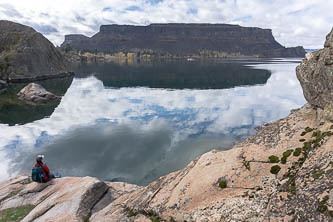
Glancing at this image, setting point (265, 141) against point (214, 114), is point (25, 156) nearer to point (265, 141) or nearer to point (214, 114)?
point (265, 141)

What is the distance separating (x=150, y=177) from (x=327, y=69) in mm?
23293

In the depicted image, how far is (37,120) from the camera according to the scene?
55.7 metres

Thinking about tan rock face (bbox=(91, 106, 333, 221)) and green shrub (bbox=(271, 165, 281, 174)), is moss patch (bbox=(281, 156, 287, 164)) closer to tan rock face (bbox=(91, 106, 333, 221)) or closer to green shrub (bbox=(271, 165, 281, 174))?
tan rock face (bbox=(91, 106, 333, 221))

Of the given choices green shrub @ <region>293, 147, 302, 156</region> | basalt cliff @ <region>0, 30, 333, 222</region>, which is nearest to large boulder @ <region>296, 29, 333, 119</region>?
basalt cliff @ <region>0, 30, 333, 222</region>

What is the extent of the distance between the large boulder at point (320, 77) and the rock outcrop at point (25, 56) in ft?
426

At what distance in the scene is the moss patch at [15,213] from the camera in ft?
56.7

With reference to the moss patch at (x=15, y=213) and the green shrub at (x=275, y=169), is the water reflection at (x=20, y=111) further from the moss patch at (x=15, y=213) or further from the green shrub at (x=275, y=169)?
the green shrub at (x=275, y=169)

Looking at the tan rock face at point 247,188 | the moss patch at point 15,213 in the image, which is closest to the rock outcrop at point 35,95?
the moss patch at point 15,213

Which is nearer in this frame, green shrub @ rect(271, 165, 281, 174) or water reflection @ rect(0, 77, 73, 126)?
green shrub @ rect(271, 165, 281, 174)

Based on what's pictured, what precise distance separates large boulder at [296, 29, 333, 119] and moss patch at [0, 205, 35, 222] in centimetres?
2263

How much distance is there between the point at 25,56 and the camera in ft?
411

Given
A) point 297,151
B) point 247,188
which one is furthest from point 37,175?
point 297,151

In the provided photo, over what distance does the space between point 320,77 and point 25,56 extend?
144m

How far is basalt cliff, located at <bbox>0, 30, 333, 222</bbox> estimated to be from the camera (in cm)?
1019
